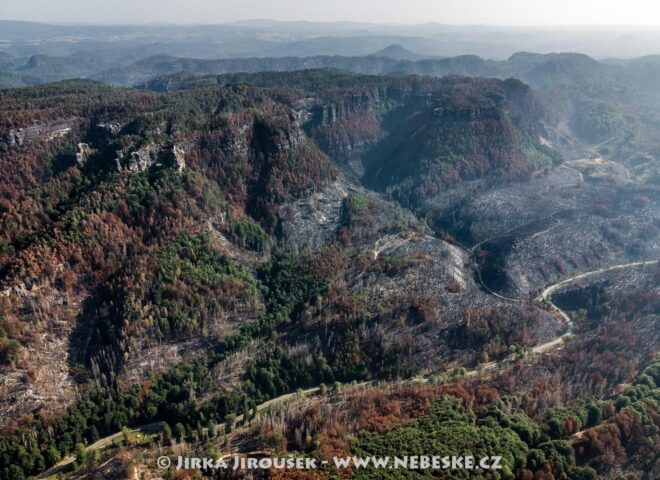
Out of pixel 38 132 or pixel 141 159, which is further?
pixel 38 132

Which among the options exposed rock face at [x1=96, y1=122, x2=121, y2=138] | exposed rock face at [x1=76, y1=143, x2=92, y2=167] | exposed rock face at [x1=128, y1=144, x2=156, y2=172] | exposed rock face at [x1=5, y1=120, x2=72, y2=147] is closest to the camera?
exposed rock face at [x1=128, y1=144, x2=156, y2=172]

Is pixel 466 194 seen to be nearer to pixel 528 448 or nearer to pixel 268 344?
pixel 268 344

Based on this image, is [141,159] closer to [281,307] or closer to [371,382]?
[281,307]

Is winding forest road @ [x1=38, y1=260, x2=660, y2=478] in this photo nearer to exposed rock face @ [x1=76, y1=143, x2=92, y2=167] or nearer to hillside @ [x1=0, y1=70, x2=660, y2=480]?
hillside @ [x1=0, y1=70, x2=660, y2=480]

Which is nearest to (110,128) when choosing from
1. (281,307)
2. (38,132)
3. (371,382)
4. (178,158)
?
(38,132)

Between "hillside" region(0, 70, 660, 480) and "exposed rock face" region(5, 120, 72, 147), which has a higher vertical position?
"exposed rock face" region(5, 120, 72, 147)

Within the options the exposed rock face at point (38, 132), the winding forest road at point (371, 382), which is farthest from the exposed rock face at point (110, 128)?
the winding forest road at point (371, 382)

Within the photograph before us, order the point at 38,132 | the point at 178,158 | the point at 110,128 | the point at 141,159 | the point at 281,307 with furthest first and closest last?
the point at 110,128
the point at 38,132
the point at 178,158
the point at 141,159
the point at 281,307

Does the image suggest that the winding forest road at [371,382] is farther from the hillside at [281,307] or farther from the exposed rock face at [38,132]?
the exposed rock face at [38,132]

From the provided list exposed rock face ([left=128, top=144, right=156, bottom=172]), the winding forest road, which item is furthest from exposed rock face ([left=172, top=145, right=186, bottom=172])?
the winding forest road
